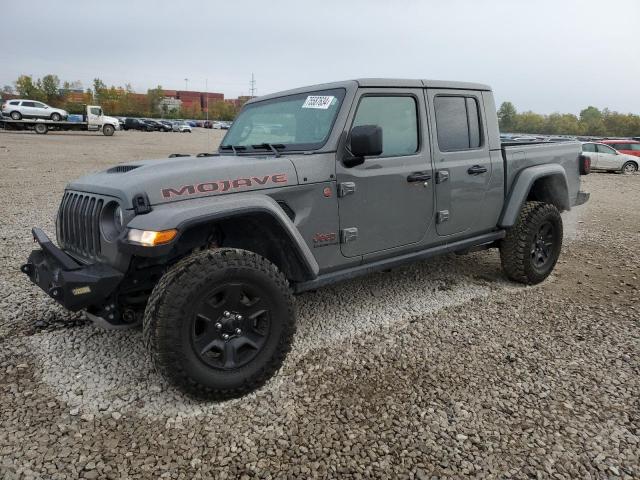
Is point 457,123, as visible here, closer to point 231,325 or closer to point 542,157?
point 542,157

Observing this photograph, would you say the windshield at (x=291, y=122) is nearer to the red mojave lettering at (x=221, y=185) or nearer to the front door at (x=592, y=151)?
the red mojave lettering at (x=221, y=185)

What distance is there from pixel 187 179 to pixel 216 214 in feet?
0.92

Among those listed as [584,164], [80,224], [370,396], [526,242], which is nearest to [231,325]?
[370,396]

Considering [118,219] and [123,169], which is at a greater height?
[123,169]

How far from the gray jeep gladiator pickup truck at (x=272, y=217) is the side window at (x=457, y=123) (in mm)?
16

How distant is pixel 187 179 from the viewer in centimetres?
271

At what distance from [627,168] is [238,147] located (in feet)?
68.3

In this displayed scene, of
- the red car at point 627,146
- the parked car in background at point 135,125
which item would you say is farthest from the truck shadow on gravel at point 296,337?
the parked car in background at point 135,125

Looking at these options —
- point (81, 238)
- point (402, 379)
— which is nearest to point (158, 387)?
point (81, 238)

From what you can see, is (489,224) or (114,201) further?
(489,224)

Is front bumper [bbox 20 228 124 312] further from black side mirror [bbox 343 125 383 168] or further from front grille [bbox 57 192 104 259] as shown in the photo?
black side mirror [bbox 343 125 383 168]

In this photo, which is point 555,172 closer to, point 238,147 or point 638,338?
point 638,338

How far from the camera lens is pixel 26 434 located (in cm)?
242

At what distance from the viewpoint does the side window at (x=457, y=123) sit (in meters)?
3.92
